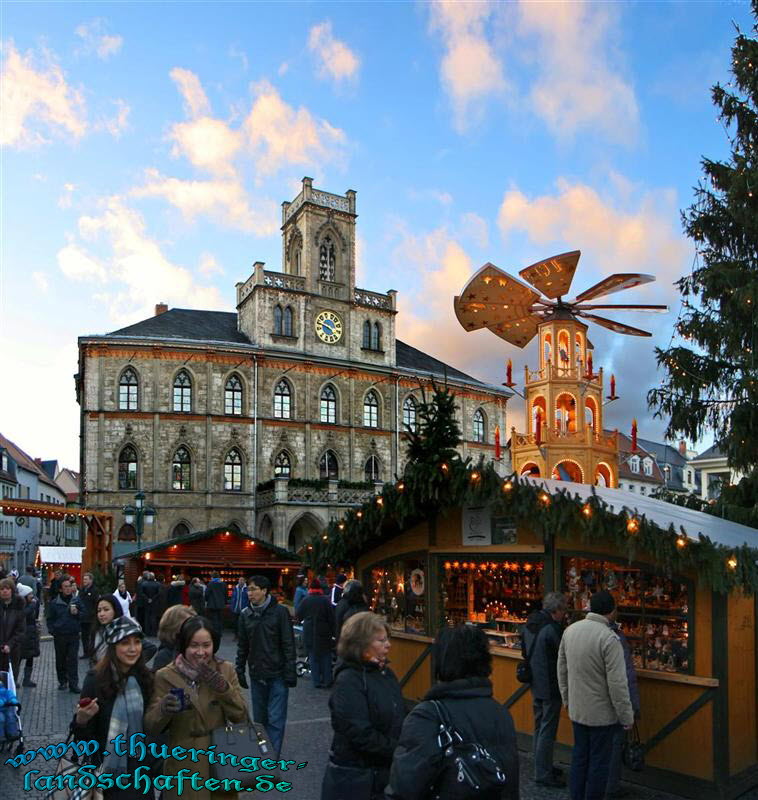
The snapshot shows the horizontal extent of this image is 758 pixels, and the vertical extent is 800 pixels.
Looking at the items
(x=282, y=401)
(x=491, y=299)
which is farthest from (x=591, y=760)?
(x=282, y=401)

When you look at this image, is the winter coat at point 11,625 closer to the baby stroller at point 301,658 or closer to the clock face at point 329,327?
the baby stroller at point 301,658

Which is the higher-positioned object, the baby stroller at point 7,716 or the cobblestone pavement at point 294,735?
the baby stroller at point 7,716

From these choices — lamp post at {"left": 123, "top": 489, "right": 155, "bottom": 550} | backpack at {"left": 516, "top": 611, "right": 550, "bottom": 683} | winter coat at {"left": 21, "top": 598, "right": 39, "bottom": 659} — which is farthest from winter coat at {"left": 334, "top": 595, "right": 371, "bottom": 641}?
lamp post at {"left": 123, "top": 489, "right": 155, "bottom": 550}

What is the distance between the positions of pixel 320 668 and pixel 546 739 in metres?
5.97

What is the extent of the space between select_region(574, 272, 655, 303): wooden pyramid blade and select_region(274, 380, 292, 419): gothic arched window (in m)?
26.7

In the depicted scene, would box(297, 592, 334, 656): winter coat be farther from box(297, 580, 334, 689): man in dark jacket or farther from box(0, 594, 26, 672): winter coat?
box(0, 594, 26, 672): winter coat

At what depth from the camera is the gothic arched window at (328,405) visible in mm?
40656

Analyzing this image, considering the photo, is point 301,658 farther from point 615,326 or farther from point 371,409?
point 371,409

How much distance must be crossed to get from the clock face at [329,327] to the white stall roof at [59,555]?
1673 cm

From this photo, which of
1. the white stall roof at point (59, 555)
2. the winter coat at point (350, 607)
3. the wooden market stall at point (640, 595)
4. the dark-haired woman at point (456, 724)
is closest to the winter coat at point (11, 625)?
the winter coat at point (350, 607)

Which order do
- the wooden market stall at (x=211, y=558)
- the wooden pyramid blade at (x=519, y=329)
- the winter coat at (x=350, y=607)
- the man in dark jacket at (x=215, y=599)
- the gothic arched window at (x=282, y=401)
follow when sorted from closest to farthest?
the winter coat at (x=350, y=607) → the wooden pyramid blade at (x=519, y=329) → the man in dark jacket at (x=215, y=599) → the wooden market stall at (x=211, y=558) → the gothic arched window at (x=282, y=401)

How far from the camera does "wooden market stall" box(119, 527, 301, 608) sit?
26703 mm

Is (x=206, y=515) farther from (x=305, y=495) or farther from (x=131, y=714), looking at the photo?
(x=131, y=714)

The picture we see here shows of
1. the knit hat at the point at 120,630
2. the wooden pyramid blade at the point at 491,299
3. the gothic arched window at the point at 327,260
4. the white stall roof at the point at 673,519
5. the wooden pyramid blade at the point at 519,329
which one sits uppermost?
the gothic arched window at the point at 327,260
